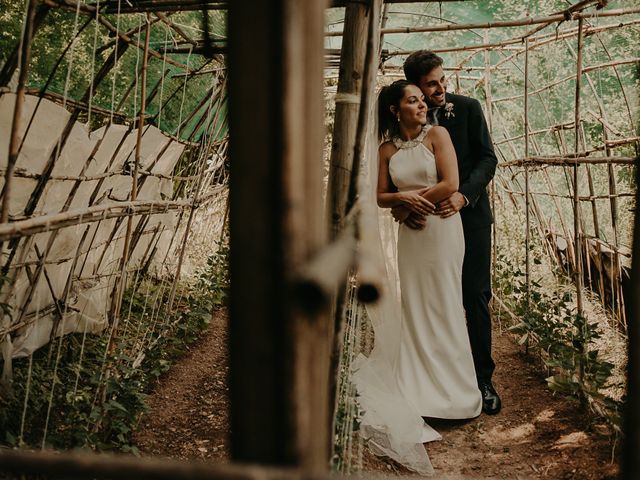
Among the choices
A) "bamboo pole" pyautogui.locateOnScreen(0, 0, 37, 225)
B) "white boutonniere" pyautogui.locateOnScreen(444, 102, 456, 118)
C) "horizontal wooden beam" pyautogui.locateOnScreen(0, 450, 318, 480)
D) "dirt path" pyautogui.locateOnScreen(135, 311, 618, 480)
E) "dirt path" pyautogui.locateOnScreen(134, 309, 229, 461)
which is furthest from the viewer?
"white boutonniere" pyautogui.locateOnScreen(444, 102, 456, 118)

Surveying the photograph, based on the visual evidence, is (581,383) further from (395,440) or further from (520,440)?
(395,440)

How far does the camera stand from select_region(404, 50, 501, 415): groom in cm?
324

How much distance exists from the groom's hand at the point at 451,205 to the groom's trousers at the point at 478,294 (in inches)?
10.4

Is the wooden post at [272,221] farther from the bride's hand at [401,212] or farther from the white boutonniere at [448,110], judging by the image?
the white boutonniere at [448,110]

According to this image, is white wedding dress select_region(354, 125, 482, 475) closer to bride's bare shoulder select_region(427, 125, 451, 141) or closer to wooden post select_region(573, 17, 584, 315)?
Result: bride's bare shoulder select_region(427, 125, 451, 141)

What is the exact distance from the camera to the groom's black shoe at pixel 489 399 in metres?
3.23

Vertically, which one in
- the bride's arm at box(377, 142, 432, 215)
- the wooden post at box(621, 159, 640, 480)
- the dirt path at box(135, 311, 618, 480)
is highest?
the bride's arm at box(377, 142, 432, 215)

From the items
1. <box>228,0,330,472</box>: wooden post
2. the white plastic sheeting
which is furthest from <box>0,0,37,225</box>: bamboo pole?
<box>228,0,330,472</box>: wooden post

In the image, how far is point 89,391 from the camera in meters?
3.10

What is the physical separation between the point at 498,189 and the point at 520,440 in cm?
492

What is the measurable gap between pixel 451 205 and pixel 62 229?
2.36 metres

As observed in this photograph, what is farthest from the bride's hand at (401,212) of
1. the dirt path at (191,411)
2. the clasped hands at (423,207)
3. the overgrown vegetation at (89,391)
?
the overgrown vegetation at (89,391)

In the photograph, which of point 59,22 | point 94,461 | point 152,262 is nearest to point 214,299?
point 152,262

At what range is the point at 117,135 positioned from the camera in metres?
4.09
